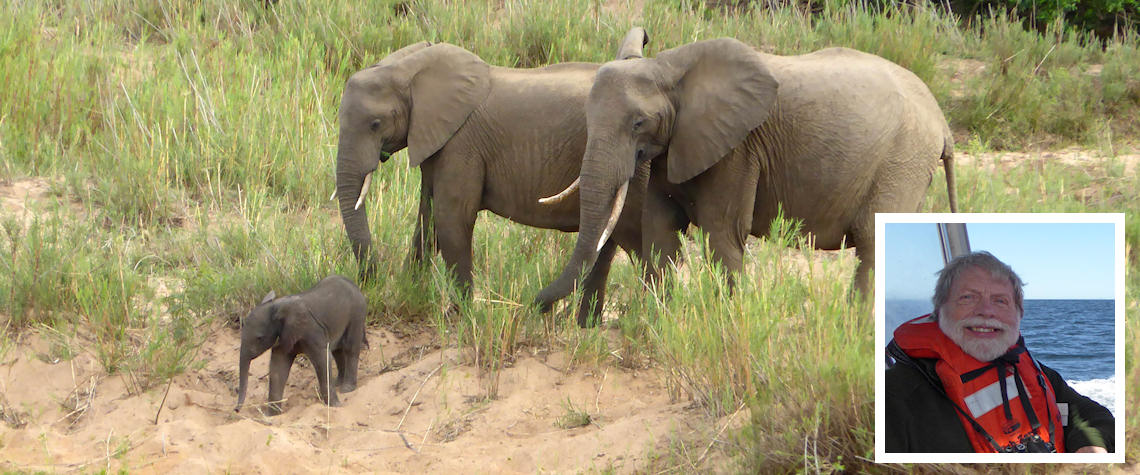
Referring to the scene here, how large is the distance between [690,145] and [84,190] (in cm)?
464

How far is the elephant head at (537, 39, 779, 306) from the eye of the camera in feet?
18.7

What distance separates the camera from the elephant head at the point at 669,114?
225 inches

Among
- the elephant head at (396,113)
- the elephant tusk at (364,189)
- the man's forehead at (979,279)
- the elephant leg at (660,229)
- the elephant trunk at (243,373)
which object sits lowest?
the elephant trunk at (243,373)

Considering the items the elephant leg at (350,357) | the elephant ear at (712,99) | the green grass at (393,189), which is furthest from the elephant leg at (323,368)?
the elephant ear at (712,99)

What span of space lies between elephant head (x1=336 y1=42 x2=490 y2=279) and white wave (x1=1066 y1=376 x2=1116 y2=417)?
3.91 metres

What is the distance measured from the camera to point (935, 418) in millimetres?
3377

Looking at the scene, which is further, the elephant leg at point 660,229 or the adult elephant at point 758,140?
the elephant leg at point 660,229

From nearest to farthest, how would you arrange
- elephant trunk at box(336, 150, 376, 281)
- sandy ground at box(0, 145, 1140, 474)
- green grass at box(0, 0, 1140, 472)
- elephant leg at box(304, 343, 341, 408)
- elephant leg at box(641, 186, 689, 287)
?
green grass at box(0, 0, 1140, 472)
sandy ground at box(0, 145, 1140, 474)
elephant leg at box(304, 343, 341, 408)
elephant leg at box(641, 186, 689, 287)
elephant trunk at box(336, 150, 376, 281)

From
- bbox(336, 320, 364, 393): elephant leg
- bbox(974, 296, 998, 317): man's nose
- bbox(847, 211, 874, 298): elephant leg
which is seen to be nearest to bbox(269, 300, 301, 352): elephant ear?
bbox(336, 320, 364, 393): elephant leg

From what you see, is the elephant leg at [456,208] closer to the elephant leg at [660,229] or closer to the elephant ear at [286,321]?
the elephant leg at [660,229]

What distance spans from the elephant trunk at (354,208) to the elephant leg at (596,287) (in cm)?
122

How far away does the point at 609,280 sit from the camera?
7.73 meters

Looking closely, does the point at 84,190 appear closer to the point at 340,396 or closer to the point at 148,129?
the point at 148,129

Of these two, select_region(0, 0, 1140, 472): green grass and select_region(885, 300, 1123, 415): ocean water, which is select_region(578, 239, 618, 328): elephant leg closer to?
select_region(0, 0, 1140, 472): green grass
